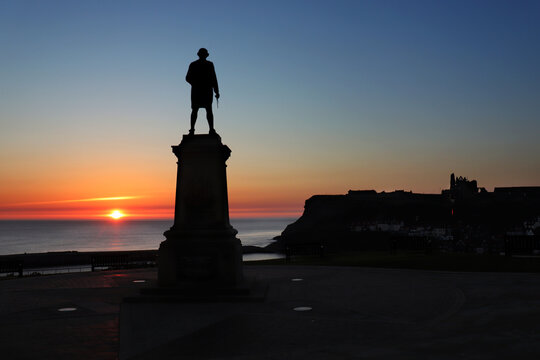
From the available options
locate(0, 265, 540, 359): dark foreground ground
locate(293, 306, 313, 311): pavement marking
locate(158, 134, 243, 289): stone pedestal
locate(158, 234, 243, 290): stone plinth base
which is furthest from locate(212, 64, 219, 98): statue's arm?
locate(293, 306, 313, 311): pavement marking

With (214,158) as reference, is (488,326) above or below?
below

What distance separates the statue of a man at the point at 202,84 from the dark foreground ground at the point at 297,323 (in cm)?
511

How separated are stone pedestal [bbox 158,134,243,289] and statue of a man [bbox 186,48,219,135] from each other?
2.54 ft

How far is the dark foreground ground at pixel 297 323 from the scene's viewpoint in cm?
689

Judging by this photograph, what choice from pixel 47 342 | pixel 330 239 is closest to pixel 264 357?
pixel 47 342

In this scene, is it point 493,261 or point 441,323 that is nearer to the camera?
point 441,323

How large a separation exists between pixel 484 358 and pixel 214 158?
8136mm

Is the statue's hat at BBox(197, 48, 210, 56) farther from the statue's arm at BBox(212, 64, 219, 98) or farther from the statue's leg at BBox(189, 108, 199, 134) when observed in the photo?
the statue's leg at BBox(189, 108, 199, 134)

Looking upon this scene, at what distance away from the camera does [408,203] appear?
19388 centimetres

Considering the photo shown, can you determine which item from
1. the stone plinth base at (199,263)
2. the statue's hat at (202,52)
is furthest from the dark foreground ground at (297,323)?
the statue's hat at (202,52)

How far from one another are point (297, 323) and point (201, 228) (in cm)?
440

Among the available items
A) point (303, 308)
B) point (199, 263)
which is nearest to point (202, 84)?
point (199, 263)

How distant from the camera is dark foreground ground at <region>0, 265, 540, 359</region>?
22.6 ft

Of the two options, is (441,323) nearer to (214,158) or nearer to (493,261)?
(214,158)
